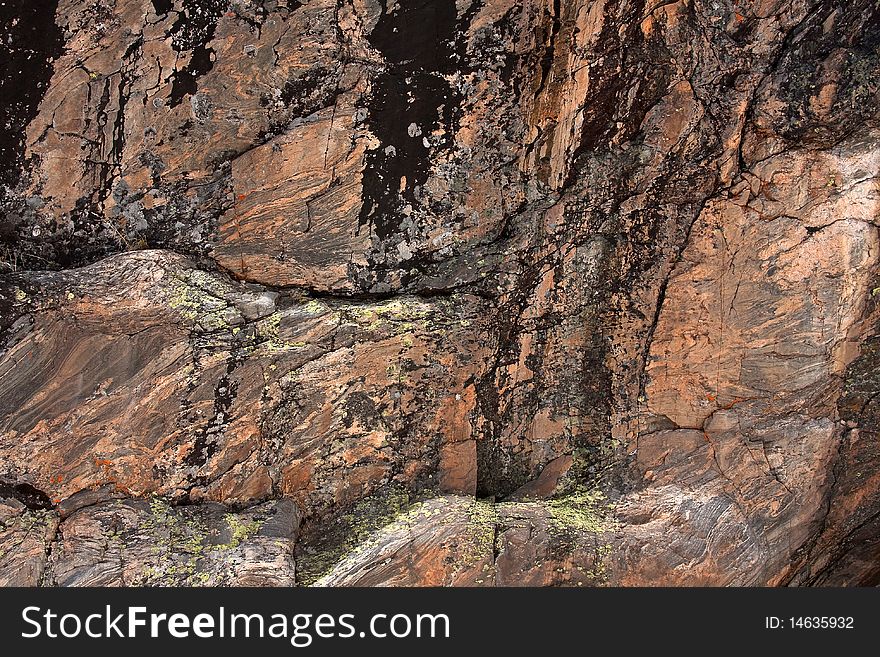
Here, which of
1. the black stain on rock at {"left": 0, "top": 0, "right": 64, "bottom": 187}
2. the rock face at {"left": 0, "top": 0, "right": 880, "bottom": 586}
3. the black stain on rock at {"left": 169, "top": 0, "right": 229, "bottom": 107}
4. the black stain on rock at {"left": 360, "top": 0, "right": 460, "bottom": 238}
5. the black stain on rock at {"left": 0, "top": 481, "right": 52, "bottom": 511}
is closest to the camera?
the black stain on rock at {"left": 0, "top": 481, "right": 52, "bottom": 511}

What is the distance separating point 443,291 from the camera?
505 centimetres

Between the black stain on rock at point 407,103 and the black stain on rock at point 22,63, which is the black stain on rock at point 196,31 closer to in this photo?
the black stain on rock at point 22,63

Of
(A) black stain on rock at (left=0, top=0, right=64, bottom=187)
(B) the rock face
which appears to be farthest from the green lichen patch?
(A) black stain on rock at (left=0, top=0, right=64, bottom=187)

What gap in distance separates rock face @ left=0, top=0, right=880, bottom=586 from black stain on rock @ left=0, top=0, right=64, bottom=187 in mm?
16

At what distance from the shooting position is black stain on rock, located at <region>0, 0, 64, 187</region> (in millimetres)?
4695

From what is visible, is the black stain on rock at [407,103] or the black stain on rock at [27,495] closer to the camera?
the black stain on rock at [27,495]

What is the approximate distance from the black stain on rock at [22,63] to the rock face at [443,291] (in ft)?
0.05

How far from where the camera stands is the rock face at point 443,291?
14.9 ft

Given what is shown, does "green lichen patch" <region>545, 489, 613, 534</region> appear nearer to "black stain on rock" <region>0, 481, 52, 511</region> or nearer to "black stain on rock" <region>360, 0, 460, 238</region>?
"black stain on rock" <region>360, 0, 460, 238</region>

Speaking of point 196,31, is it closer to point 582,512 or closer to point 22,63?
point 22,63

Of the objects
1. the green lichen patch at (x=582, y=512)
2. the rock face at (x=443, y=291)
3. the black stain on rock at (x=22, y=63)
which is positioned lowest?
the green lichen patch at (x=582, y=512)

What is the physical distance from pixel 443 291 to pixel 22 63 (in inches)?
112

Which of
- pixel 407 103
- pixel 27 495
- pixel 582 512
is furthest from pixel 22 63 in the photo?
pixel 582 512

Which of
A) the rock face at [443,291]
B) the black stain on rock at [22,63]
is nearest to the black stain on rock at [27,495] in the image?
the rock face at [443,291]
